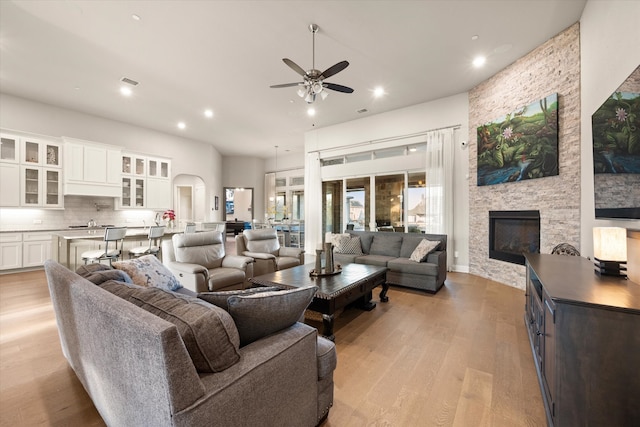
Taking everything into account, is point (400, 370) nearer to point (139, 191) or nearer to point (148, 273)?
point (148, 273)

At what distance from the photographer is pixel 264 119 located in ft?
22.5

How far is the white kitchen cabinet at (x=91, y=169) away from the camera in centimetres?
590

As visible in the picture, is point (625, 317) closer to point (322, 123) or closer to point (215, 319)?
point (215, 319)

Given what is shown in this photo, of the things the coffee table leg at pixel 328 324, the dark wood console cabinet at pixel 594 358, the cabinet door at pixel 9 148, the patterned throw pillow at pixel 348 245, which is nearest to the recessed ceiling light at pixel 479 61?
the patterned throw pillow at pixel 348 245

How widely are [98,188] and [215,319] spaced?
725 cm

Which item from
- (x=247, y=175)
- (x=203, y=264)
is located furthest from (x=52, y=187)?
(x=247, y=175)

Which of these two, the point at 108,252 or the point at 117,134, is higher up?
the point at 117,134

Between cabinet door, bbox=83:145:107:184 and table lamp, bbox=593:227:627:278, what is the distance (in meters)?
8.62

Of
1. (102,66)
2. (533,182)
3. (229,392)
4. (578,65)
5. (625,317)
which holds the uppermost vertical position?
(102,66)

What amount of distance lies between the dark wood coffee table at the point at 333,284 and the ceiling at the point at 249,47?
3.17 metres

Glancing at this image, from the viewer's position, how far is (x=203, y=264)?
363cm

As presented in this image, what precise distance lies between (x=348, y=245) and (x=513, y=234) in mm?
2832

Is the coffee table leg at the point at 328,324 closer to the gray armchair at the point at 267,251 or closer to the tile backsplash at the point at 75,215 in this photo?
the gray armchair at the point at 267,251

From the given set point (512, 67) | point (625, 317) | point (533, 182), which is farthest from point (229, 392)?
point (512, 67)
